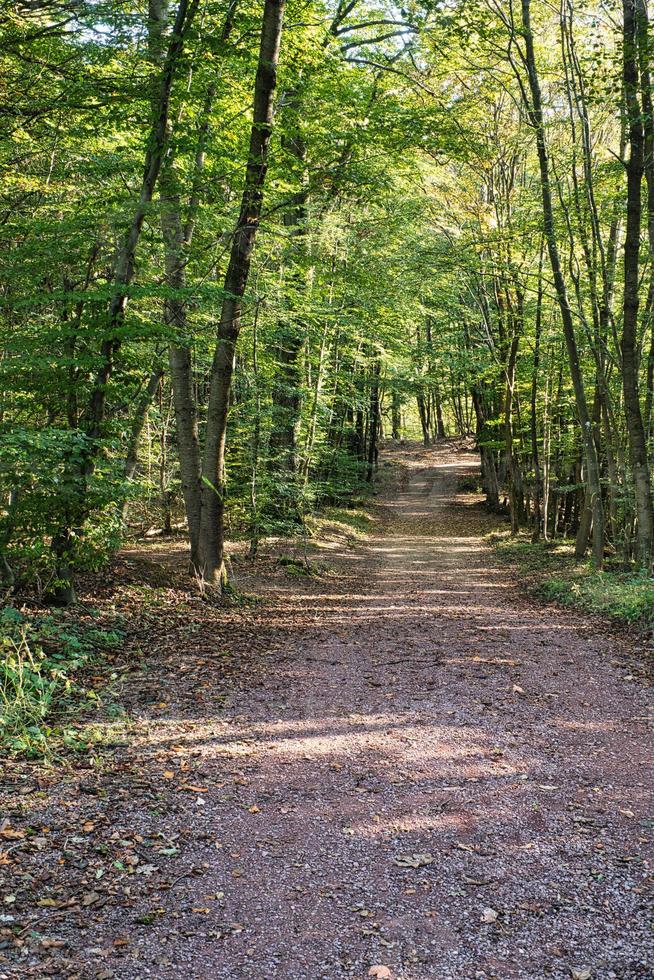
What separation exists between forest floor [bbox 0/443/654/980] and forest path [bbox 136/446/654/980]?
2 cm

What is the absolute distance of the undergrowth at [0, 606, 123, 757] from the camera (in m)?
4.66

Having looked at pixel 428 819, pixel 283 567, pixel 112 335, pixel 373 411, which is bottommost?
pixel 428 819

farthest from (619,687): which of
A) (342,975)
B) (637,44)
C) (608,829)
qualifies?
(637,44)

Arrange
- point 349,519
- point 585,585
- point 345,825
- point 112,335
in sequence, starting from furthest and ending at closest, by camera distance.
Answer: point 349,519 < point 585,585 < point 112,335 < point 345,825

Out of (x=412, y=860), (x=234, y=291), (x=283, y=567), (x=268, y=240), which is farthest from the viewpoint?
(x=283, y=567)

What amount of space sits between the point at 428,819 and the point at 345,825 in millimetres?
542

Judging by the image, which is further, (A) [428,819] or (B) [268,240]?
(B) [268,240]

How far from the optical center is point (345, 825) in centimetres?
406

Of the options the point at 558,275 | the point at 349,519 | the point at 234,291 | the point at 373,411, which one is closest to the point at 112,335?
the point at 234,291

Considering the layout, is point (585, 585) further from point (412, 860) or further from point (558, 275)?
point (412, 860)

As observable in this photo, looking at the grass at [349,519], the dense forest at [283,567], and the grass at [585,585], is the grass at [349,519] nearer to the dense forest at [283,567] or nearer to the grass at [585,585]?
the dense forest at [283,567]

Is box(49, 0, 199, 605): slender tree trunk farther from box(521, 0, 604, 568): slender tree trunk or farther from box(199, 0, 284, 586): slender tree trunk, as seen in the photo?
box(521, 0, 604, 568): slender tree trunk

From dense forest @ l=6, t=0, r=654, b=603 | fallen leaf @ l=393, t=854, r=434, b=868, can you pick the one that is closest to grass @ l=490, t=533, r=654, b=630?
dense forest @ l=6, t=0, r=654, b=603

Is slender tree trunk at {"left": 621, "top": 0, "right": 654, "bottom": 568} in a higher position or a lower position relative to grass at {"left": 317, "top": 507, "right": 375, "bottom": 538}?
higher
